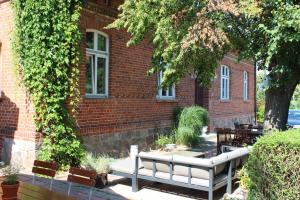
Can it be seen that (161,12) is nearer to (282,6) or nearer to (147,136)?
(282,6)

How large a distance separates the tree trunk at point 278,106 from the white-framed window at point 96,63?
4.66 m

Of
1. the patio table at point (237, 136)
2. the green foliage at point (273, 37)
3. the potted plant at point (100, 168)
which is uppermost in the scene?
the green foliage at point (273, 37)

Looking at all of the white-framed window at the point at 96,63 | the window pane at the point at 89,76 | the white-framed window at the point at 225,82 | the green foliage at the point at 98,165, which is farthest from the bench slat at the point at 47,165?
the white-framed window at the point at 225,82

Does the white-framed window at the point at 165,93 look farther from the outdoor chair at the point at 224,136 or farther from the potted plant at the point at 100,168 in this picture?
the potted plant at the point at 100,168

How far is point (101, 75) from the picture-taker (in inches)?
442

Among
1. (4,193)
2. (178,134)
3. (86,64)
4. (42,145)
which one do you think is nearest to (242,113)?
(178,134)

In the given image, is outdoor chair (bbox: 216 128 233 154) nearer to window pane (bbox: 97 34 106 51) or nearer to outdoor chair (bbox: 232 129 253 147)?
outdoor chair (bbox: 232 129 253 147)

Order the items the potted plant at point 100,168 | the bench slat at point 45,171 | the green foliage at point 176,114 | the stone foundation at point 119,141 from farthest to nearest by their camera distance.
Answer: the green foliage at point 176,114, the stone foundation at point 119,141, the potted plant at point 100,168, the bench slat at point 45,171

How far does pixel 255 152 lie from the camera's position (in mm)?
5867

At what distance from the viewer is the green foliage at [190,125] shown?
1341 centimetres

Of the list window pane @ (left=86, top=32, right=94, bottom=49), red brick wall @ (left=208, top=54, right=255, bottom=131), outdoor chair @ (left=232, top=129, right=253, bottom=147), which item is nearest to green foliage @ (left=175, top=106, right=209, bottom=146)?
outdoor chair @ (left=232, top=129, right=253, bottom=147)

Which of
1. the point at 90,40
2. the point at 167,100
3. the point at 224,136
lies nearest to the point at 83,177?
the point at 90,40

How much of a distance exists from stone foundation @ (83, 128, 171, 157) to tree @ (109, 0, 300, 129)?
3.05 m

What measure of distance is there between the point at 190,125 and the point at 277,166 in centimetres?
822
